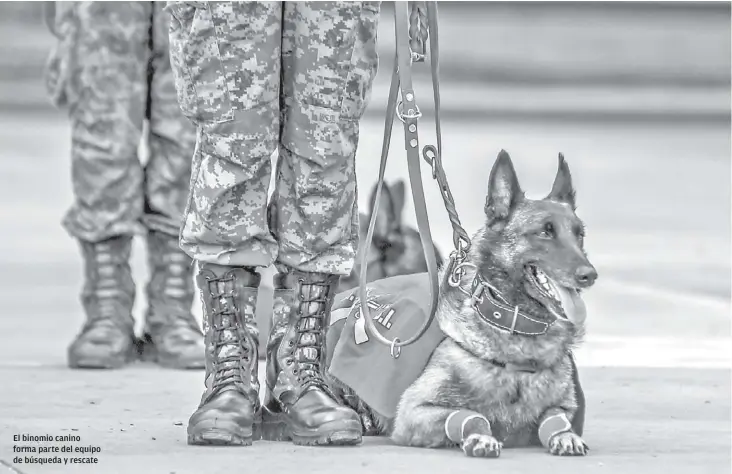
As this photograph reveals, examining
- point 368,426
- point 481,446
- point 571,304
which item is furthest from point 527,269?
point 368,426

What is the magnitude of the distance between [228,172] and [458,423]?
0.93 meters

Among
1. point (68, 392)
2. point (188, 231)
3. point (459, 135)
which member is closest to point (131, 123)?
point (68, 392)

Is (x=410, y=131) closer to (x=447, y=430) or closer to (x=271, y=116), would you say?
(x=271, y=116)

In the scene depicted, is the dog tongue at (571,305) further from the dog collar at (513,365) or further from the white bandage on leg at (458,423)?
the white bandage on leg at (458,423)

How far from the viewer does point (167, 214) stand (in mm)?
5477

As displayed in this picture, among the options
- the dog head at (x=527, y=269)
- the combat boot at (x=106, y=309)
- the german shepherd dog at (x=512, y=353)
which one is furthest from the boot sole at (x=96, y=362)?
the dog head at (x=527, y=269)

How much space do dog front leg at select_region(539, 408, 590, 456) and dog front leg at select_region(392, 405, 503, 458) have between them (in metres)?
0.15

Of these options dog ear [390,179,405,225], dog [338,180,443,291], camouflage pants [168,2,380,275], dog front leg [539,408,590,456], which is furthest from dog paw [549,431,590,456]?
dog ear [390,179,405,225]

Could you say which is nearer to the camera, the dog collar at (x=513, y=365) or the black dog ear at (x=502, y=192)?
the dog collar at (x=513, y=365)

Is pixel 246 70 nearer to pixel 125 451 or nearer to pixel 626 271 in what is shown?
pixel 125 451

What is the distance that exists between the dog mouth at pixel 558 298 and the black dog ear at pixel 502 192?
0.24 meters

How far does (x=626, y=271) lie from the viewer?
8414mm

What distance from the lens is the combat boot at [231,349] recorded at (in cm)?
390

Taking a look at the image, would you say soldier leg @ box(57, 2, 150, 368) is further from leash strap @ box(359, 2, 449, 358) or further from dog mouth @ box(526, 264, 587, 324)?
dog mouth @ box(526, 264, 587, 324)
